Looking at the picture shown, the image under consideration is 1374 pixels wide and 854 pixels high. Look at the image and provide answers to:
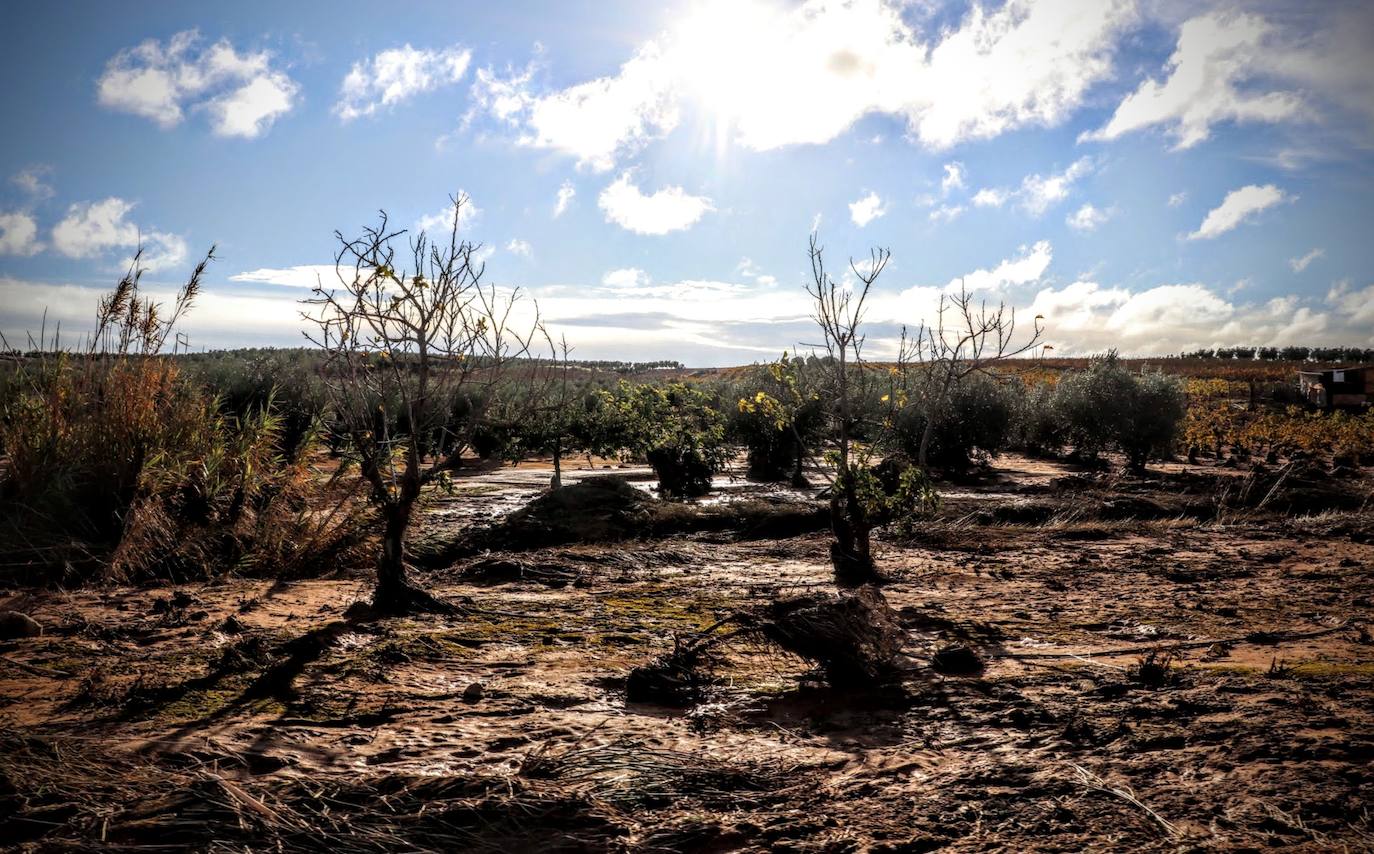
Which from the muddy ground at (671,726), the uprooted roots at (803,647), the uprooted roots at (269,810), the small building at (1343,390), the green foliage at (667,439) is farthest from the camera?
the small building at (1343,390)

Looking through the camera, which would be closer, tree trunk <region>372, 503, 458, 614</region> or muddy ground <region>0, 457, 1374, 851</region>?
muddy ground <region>0, 457, 1374, 851</region>

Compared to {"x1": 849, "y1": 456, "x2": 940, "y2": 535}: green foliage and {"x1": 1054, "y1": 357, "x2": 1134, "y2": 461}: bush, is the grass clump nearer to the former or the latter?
{"x1": 849, "y1": 456, "x2": 940, "y2": 535}: green foliage

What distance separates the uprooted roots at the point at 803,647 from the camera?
4281 mm

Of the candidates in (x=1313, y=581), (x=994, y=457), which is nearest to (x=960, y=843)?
(x=1313, y=581)

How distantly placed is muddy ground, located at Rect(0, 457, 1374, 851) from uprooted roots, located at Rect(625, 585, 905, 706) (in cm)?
11

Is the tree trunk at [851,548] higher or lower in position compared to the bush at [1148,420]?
lower

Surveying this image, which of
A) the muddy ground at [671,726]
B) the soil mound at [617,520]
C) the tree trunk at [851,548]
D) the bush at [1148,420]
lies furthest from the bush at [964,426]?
the muddy ground at [671,726]

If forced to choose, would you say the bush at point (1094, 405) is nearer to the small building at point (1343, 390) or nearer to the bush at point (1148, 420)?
the bush at point (1148, 420)

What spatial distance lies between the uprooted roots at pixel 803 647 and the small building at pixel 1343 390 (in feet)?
116

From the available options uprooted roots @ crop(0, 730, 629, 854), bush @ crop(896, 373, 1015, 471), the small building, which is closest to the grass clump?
uprooted roots @ crop(0, 730, 629, 854)

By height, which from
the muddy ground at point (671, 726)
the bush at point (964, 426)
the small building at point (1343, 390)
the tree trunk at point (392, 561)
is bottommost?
the muddy ground at point (671, 726)

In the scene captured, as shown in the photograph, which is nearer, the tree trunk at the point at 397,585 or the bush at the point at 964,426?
the tree trunk at the point at 397,585

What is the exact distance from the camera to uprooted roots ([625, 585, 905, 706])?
14.0 feet

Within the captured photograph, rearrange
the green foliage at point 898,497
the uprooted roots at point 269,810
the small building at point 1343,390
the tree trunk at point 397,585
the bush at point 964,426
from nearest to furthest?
1. the uprooted roots at point 269,810
2. the tree trunk at point 397,585
3. the green foliage at point 898,497
4. the bush at point 964,426
5. the small building at point 1343,390
